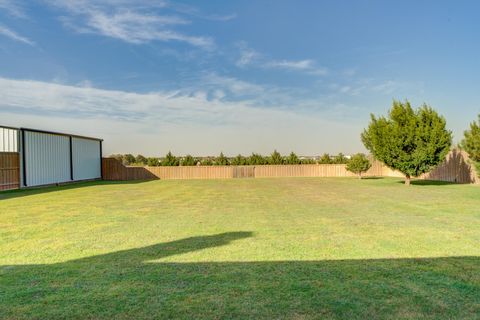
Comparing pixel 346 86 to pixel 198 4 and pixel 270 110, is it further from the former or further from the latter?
pixel 198 4

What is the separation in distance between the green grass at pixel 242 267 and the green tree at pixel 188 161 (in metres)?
22.3

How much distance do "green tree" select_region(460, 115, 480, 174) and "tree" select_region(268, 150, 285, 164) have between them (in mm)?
16116

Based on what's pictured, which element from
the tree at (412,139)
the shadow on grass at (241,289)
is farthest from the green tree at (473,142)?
the shadow on grass at (241,289)

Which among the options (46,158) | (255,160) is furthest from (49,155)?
(255,160)

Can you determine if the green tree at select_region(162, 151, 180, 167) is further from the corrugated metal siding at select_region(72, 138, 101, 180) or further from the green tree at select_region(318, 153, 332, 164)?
the green tree at select_region(318, 153, 332, 164)

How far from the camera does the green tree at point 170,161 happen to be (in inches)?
1160

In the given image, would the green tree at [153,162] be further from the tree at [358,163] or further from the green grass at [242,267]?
the green grass at [242,267]

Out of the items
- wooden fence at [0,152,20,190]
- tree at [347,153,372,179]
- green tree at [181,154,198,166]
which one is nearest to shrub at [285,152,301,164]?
tree at [347,153,372,179]

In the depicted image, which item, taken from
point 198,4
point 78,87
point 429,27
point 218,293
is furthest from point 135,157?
point 218,293

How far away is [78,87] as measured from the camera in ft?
70.0

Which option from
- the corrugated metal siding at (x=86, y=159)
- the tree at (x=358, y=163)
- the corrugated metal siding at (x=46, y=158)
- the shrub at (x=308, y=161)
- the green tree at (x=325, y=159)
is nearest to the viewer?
the corrugated metal siding at (x=46, y=158)

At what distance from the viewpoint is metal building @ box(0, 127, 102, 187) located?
1716 cm

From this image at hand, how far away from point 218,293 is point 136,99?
2356cm

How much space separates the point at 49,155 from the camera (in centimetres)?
1962
